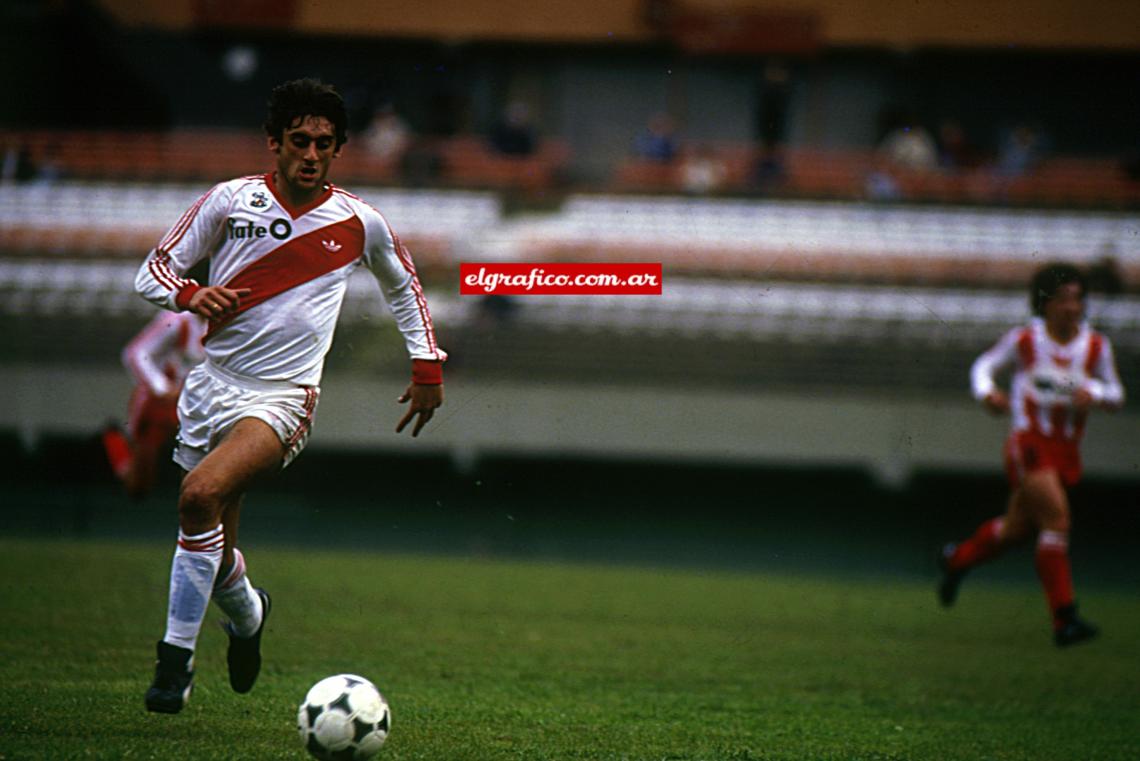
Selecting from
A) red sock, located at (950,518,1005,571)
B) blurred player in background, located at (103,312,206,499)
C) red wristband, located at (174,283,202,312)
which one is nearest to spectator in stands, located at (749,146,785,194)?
blurred player in background, located at (103,312,206,499)

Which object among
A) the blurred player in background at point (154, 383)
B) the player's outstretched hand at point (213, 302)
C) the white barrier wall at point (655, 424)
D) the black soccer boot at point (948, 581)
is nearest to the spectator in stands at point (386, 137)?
the white barrier wall at point (655, 424)

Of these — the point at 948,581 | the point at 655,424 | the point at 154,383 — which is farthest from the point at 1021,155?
the point at 154,383

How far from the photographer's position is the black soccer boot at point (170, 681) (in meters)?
4.49

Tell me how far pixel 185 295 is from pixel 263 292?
329 millimetres

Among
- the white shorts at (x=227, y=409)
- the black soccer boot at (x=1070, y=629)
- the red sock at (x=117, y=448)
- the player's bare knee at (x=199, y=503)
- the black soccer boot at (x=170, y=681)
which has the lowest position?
the red sock at (x=117, y=448)

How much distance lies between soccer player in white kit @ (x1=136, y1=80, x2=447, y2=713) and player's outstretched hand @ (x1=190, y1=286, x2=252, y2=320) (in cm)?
6

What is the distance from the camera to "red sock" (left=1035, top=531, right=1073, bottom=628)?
309 inches

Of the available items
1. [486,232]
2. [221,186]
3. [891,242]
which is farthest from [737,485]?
[221,186]

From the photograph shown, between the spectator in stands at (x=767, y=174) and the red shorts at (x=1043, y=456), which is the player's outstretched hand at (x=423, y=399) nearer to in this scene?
the red shorts at (x=1043, y=456)

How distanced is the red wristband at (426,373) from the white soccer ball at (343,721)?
136cm

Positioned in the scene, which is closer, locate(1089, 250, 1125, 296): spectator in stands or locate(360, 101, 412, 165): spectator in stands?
locate(1089, 250, 1125, 296): spectator in stands

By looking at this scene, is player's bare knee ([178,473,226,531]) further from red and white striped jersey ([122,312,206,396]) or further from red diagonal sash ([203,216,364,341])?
red and white striped jersey ([122,312,206,396])

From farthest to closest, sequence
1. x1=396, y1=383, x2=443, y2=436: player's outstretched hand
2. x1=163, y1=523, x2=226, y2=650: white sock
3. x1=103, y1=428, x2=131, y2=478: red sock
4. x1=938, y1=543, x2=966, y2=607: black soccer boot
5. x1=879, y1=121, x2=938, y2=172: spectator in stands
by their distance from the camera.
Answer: x1=879, y1=121, x2=938, y2=172: spectator in stands
x1=103, y1=428, x2=131, y2=478: red sock
x1=938, y1=543, x2=966, y2=607: black soccer boot
x1=396, y1=383, x2=443, y2=436: player's outstretched hand
x1=163, y1=523, x2=226, y2=650: white sock

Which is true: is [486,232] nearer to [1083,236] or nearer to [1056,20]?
[1083,236]
